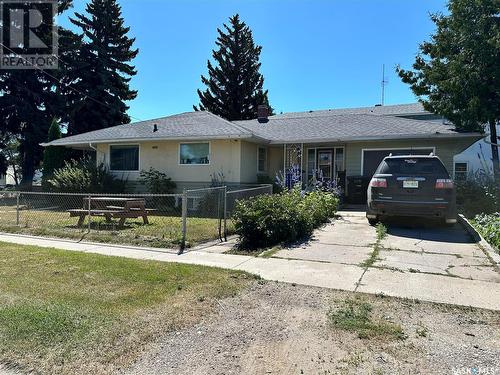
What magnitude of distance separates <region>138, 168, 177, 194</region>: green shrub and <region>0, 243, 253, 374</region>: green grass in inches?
363

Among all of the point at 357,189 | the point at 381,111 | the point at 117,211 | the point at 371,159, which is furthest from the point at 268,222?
the point at 381,111

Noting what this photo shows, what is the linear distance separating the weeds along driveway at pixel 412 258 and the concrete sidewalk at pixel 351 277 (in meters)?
0.01

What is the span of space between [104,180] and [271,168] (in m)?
7.47

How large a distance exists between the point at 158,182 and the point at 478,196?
11735mm

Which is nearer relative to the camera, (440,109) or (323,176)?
(440,109)

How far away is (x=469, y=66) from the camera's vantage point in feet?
43.2

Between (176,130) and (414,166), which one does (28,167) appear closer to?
(176,130)

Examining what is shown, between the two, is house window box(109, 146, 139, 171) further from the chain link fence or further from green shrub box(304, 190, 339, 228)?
green shrub box(304, 190, 339, 228)

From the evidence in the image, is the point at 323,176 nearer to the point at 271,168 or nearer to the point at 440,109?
the point at 271,168

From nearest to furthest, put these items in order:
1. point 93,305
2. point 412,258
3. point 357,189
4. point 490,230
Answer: point 93,305 < point 412,258 < point 490,230 < point 357,189

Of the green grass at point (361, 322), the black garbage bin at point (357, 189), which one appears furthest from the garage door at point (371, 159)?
the green grass at point (361, 322)

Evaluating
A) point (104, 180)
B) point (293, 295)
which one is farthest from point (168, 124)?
point (293, 295)

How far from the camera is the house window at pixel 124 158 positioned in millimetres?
17125

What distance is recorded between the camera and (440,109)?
1430 cm
